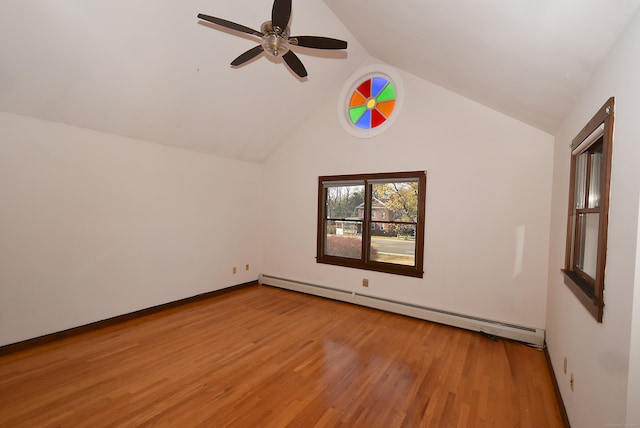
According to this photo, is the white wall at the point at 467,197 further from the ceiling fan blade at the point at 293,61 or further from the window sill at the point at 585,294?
the ceiling fan blade at the point at 293,61

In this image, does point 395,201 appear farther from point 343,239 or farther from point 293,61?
point 293,61

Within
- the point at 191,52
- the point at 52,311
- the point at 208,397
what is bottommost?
the point at 208,397

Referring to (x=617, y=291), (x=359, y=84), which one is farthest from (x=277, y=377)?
(x=359, y=84)

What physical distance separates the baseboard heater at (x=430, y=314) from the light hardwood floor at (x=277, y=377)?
0.11 m

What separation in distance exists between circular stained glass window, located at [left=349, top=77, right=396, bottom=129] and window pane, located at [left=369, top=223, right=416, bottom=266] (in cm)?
155

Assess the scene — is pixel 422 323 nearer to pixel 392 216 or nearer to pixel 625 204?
pixel 392 216

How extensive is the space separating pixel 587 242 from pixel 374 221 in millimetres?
2587

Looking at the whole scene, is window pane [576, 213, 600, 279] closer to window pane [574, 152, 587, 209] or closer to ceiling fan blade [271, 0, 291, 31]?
window pane [574, 152, 587, 209]

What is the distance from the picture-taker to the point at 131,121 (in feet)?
11.1

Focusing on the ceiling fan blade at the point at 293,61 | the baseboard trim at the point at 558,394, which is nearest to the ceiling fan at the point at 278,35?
the ceiling fan blade at the point at 293,61

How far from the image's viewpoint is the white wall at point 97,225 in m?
2.79

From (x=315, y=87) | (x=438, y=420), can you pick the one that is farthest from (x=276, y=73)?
(x=438, y=420)

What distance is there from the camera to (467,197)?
3.49 metres

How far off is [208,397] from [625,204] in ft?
9.07
